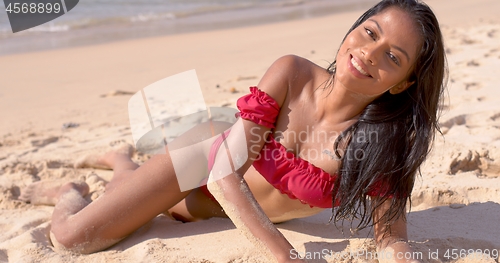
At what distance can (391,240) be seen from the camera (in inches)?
82.4

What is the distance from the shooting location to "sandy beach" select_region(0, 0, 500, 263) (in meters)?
2.31

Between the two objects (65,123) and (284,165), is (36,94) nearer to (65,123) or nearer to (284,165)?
(65,123)

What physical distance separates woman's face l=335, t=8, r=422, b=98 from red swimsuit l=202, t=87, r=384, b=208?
315 millimetres

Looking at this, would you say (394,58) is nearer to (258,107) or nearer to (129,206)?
(258,107)

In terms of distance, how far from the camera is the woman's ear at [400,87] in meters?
2.04

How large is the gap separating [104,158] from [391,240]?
193cm

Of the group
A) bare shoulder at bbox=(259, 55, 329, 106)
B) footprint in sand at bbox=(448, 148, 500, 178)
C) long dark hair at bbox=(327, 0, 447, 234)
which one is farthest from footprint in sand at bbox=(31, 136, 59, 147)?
footprint in sand at bbox=(448, 148, 500, 178)

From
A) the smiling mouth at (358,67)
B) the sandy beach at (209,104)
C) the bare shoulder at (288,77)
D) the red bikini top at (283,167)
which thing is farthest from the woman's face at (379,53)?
the sandy beach at (209,104)

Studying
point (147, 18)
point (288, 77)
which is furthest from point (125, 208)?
point (147, 18)

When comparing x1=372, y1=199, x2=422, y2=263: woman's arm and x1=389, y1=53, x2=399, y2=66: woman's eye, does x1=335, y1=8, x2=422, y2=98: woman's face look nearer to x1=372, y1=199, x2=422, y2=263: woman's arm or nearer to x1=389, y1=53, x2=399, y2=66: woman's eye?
x1=389, y1=53, x2=399, y2=66: woman's eye

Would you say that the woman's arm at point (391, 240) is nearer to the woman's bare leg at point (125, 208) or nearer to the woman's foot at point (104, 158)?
the woman's bare leg at point (125, 208)

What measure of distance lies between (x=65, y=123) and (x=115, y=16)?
5.63m

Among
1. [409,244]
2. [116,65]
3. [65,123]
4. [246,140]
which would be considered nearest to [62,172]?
[65,123]

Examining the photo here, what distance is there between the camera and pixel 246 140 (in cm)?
203
